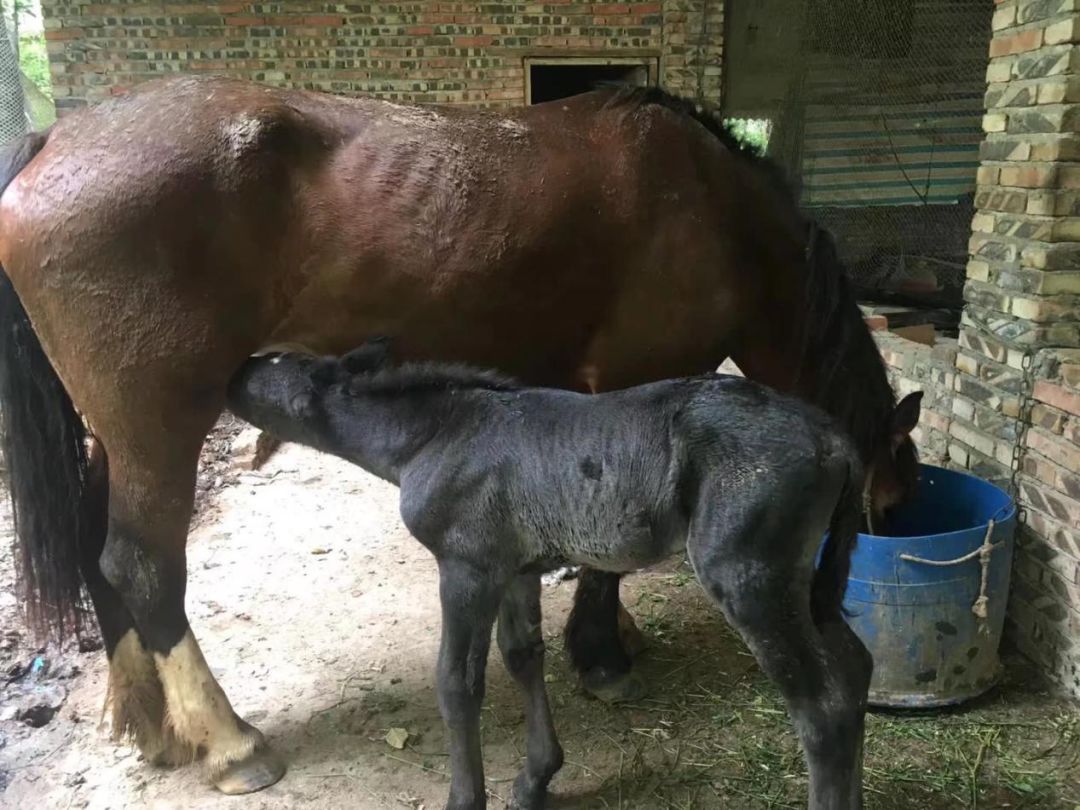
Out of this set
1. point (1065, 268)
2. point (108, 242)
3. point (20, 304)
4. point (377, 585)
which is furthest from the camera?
point (377, 585)

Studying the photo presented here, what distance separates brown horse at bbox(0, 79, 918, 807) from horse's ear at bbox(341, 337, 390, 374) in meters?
0.34

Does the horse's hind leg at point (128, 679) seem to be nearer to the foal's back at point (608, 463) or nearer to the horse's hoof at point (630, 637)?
the foal's back at point (608, 463)

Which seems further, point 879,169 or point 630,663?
point 879,169

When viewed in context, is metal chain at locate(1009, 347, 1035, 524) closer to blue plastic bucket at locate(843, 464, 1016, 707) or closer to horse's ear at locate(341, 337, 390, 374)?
blue plastic bucket at locate(843, 464, 1016, 707)

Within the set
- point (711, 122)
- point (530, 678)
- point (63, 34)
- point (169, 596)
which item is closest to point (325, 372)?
point (169, 596)

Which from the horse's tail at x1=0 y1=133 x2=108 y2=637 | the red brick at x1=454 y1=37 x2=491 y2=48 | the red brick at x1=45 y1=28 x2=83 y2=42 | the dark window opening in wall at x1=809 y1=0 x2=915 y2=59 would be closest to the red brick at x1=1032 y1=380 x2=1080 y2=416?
the horse's tail at x1=0 y1=133 x2=108 y2=637

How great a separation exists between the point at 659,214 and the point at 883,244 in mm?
4482

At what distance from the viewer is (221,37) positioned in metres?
6.53

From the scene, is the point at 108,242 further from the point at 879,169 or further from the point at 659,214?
the point at 879,169

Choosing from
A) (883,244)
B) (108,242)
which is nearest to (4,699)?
(108,242)

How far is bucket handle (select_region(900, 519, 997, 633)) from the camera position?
110 inches

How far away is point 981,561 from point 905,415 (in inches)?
22.7

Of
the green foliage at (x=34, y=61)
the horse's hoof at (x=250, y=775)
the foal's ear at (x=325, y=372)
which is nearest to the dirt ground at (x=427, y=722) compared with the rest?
the horse's hoof at (x=250, y=775)

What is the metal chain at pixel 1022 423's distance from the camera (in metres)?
3.12
